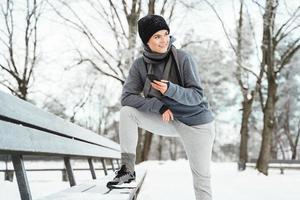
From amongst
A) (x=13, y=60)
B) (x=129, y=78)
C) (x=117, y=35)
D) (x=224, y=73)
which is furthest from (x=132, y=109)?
(x=224, y=73)

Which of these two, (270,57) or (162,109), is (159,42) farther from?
(270,57)

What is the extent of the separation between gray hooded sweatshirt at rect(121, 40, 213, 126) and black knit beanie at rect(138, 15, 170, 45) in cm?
20

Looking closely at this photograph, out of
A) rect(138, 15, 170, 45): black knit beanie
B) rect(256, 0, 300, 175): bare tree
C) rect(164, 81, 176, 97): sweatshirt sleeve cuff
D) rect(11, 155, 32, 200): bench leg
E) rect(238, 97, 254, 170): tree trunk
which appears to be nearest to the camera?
rect(11, 155, 32, 200): bench leg

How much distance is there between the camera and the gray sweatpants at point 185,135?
290cm

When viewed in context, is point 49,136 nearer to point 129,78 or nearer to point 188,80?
point 129,78

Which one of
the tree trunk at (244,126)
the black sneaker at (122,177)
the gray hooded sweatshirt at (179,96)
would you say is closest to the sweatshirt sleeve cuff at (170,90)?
the gray hooded sweatshirt at (179,96)

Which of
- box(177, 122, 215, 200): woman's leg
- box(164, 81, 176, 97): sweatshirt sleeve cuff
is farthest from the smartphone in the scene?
box(177, 122, 215, 200): woman's leg

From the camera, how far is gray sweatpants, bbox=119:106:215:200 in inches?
114

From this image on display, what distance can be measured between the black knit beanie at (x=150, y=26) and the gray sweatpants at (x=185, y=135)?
0.54m

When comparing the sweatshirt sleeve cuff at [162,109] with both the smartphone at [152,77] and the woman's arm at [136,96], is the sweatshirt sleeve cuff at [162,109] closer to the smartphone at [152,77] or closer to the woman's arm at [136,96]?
the woman's arm at [136,96]

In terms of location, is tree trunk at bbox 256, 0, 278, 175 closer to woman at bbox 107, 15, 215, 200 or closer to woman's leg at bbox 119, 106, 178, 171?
woman at bbox 107, 15, 215, 200

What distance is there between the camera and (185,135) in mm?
3025

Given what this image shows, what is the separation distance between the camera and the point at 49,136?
2781mm

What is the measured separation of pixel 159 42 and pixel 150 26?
13cm
